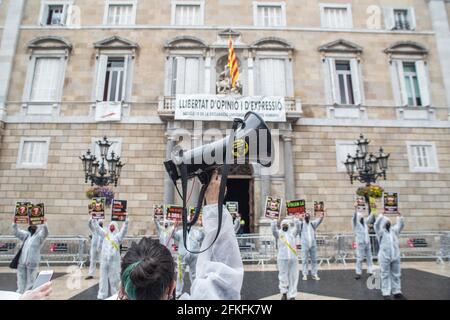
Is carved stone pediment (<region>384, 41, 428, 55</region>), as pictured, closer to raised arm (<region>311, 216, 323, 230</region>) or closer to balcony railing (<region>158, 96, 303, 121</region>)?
balcony railing (<region>158, 96, 303, 121</region>)

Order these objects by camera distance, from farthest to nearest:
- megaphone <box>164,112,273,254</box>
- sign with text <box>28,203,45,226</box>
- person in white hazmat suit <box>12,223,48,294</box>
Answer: sign with text <box>28,203,45,226</box> < person in white hazmat suit <box>12,223,48,294</box> < megaphone <box>164,112,273,254</box>

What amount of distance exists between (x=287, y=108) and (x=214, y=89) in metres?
3.86

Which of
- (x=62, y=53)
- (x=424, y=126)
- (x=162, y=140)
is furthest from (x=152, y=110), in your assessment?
(x=424, y=126)

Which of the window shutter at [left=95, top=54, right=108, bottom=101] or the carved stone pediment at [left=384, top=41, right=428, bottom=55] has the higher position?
the carved stone pediment at [left=384, top=41, right=428, bottom=55]

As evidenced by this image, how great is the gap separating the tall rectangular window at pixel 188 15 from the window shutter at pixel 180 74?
7.86 feet

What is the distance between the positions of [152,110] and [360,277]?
11474 mm

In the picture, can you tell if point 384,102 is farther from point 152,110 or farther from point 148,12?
point 148,12

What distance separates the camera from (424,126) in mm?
14719

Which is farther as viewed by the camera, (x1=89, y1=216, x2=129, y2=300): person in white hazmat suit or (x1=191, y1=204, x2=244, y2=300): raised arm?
(x1=89, y1=216, x2=129, y2=300): person in white hazmat suit

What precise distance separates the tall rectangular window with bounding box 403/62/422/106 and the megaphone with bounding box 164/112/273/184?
16.3 metres

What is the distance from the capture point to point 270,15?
16.4m

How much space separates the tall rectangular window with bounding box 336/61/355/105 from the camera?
15403 millimetres

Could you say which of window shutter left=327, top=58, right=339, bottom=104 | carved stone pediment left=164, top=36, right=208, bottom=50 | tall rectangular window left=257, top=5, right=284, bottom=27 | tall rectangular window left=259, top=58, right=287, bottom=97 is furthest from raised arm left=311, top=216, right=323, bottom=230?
tall rectangular window left=257, top=5, right=284, bottom=27
